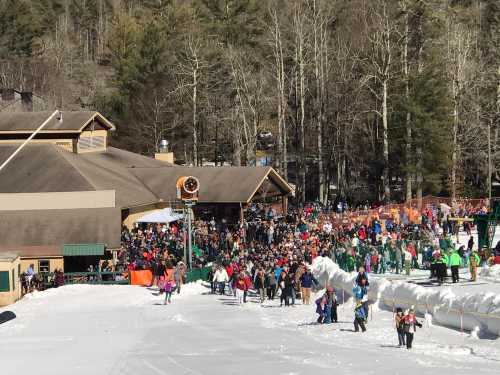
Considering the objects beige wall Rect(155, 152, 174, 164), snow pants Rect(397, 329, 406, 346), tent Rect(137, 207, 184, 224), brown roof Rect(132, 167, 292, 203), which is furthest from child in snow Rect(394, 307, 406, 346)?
beige wall Rect(155, 152, 174, 164)

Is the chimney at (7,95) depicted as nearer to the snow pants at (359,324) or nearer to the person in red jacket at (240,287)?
the person in red jacket at (240,287)

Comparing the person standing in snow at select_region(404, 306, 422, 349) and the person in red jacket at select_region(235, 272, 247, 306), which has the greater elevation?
the person in red jacket at select_region(235, 272, 247, 306)

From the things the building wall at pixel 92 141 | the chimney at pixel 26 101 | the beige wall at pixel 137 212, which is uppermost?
the chimney at pixel 26 101

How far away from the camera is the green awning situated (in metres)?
36.4

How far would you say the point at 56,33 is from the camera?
113062mm

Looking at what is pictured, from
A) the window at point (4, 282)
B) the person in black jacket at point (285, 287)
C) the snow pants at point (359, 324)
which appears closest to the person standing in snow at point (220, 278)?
the person in black jacket at point (285, 287)

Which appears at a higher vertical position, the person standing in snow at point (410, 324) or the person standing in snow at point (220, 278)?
the person standing in snow at point (220, 278)

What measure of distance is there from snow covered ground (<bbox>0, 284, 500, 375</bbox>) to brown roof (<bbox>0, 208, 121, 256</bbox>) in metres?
7.54

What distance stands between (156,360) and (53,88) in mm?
85037

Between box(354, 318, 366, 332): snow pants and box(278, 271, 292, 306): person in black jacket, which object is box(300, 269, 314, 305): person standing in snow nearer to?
box(278, 271, 292, 306): person in black jacket

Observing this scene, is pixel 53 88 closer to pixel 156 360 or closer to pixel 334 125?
pixel 334 125

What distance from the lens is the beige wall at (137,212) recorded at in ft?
143

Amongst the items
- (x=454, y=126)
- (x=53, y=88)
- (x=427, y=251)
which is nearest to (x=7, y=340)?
(x=427, y=251)

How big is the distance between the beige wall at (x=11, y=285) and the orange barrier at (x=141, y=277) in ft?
14.0
